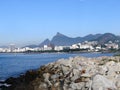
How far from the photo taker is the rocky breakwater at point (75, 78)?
1405 cm

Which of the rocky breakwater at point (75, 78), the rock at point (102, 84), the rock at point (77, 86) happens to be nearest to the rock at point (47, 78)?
the rocky breakwater at point (75, 78)

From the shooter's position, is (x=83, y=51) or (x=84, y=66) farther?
(x=83, y=51)

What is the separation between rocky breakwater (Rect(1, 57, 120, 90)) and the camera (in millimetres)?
14047

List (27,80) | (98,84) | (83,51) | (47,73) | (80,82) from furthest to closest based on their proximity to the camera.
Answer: (83,51)
(27,80)
(47,73)
(80,82)
(98,84)

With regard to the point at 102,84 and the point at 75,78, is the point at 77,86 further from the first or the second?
the point at 102,84

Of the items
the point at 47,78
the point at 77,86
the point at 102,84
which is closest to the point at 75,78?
the point at 77,86

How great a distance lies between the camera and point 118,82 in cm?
1413

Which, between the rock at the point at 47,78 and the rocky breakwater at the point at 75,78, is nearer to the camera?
the rocky breakwater at the point at 75,78

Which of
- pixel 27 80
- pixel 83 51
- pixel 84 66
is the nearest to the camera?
pixel 84 66

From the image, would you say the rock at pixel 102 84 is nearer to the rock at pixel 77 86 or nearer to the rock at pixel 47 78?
the rock at pixel 77 86

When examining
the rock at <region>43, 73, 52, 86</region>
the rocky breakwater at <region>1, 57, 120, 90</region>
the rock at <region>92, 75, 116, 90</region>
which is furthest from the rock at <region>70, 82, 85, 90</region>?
the rock at <region>43, 73, 52, 86</region>

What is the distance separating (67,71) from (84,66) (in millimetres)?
906

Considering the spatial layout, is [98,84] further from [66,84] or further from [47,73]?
[47,73]

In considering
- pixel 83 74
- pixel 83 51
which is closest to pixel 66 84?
pixel 83 74
